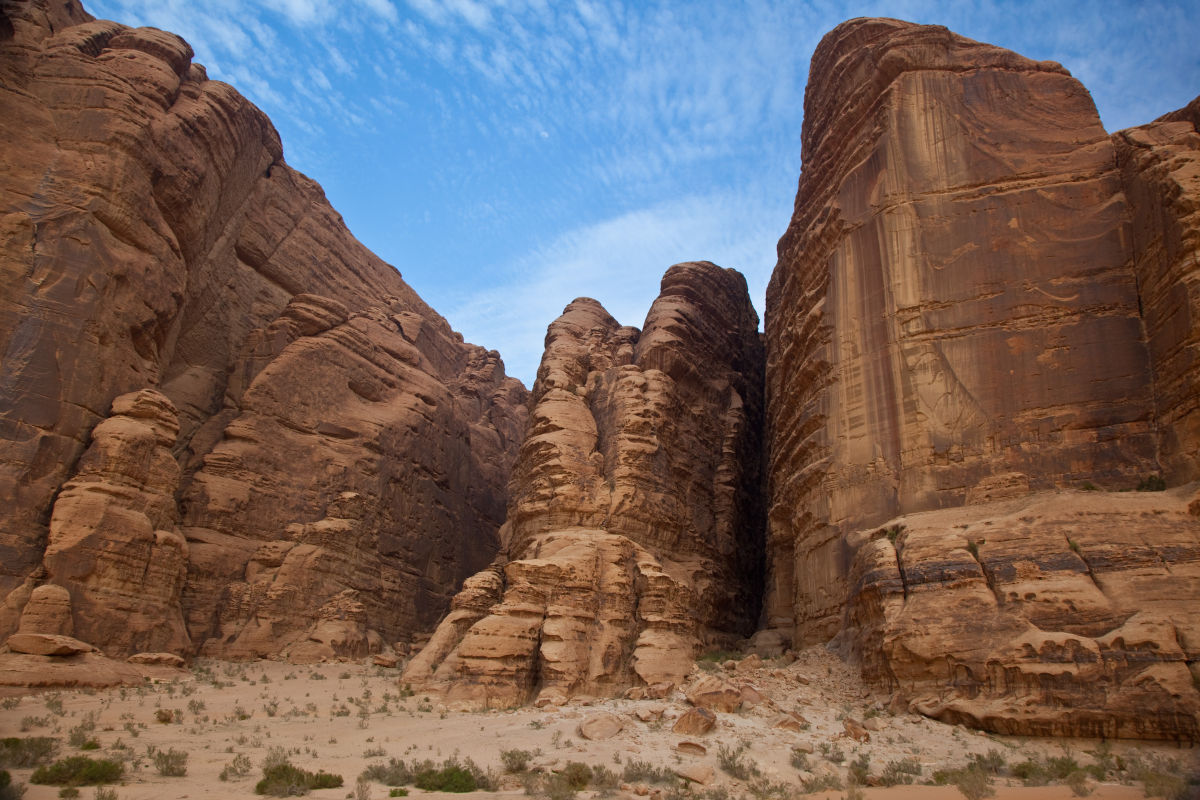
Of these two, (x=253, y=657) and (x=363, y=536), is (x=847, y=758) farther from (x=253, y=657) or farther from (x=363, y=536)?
(x=363, y=536)

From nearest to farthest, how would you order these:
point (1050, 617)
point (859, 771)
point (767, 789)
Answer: point (767, 789)
point (859, 771)
point (1050, 617)

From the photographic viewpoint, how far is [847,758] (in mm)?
12539

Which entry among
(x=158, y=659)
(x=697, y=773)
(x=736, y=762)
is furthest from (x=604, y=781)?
(x=158, y=659)

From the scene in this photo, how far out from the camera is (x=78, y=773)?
391 inches

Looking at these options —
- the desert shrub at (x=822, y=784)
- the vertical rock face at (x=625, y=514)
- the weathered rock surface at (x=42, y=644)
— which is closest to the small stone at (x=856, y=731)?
the desert shrub at (x=822, y=784)

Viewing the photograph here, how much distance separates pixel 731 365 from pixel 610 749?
24976 millimetres

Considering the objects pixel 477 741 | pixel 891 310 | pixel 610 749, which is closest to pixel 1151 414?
pixel 891 310

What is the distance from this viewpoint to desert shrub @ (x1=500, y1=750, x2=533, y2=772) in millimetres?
11898

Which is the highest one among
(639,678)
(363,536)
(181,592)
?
(363,536)

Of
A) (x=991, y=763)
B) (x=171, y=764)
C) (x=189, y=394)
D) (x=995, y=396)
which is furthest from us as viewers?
(x=189, y=394)

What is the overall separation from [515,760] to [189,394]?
24.9m

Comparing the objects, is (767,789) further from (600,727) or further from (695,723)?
(600,727)

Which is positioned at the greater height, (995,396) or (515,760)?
(995,396)

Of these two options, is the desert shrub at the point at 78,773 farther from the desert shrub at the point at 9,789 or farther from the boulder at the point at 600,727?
the boulder at the point at 600,727
